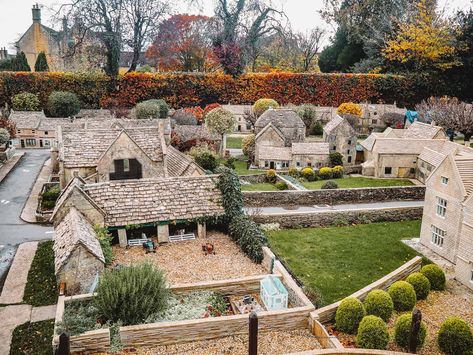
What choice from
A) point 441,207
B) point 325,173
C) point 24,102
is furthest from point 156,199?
point 24,102

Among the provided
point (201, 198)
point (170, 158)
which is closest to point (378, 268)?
point (201, 198)

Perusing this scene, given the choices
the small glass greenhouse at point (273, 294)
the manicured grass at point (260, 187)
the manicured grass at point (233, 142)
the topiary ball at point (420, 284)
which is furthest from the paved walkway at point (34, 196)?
the topiary ball at point (420, 284)

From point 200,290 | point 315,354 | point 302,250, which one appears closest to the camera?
point 315,354

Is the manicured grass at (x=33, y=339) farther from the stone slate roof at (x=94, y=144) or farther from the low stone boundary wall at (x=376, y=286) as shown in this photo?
the stone slate roof at (x=94, y=144)

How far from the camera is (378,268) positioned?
2694 centimetres

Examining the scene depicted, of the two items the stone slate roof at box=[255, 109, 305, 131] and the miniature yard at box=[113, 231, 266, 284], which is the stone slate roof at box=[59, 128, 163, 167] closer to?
the miniature yard at box=[113, 231, 266, 284]

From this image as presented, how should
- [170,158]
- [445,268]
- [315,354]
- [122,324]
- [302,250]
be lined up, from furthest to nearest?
[170,158] → [302,250] → [445,268] → [122,324] → [315,354]

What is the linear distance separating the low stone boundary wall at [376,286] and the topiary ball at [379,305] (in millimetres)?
1097

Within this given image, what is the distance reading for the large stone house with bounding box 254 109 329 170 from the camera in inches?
1868

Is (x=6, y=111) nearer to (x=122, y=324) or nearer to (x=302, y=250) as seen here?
(x=302, y=250)

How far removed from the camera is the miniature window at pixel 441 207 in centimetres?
2769

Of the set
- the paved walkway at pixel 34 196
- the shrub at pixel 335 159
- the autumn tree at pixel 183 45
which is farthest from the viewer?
the autumn tree at pixel 183 45

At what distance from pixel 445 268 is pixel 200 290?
15.3m

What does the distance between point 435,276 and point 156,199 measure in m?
15.9
